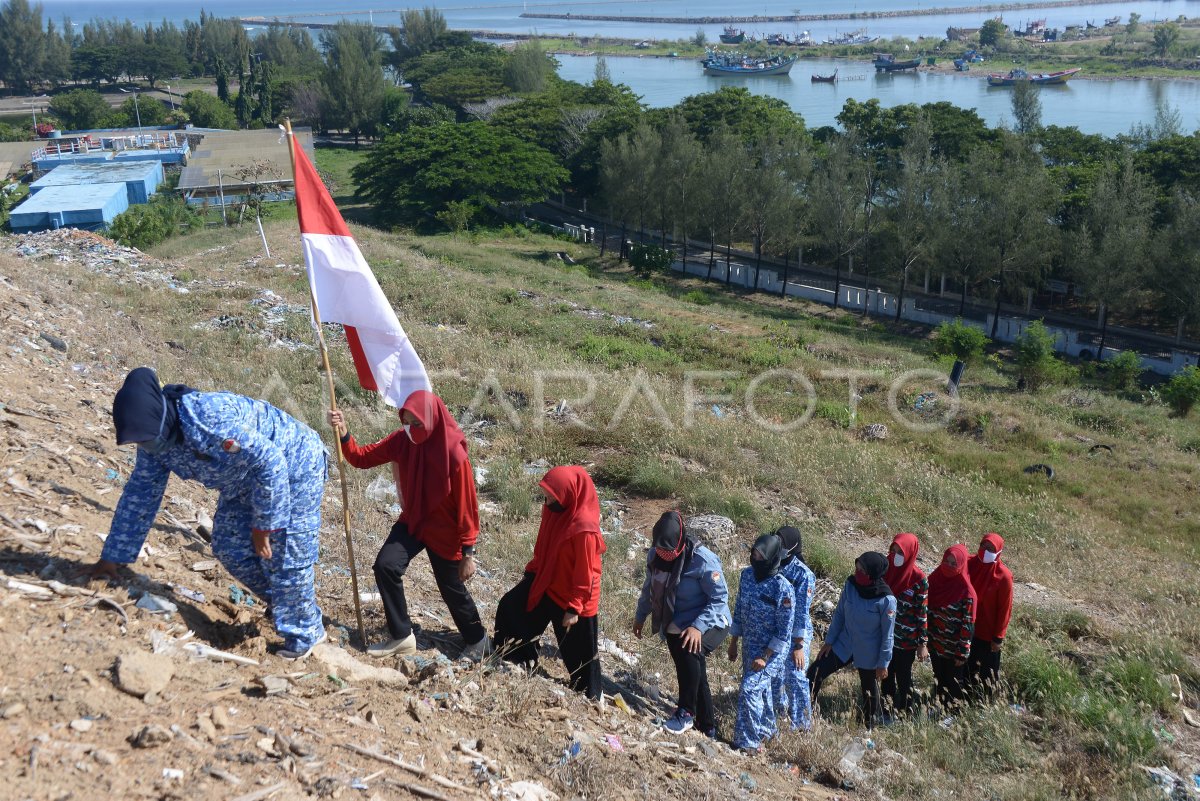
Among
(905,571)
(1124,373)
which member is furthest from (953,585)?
(1124,373)

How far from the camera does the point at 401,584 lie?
4.49 m

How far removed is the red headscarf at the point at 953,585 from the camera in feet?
17.6

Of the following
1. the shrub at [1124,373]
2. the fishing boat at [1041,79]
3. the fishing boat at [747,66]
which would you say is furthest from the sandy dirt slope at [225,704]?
the fishing boat at [747,66]

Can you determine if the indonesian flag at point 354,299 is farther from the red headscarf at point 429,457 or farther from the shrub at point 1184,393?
the shrub at point 1184,393

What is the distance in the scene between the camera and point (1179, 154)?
32.8 m

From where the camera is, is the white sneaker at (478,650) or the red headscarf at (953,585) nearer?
the white sneaker at (478,650)

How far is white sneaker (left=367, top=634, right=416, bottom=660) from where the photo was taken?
14.6 feet

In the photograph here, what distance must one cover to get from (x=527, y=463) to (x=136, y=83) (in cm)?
12028

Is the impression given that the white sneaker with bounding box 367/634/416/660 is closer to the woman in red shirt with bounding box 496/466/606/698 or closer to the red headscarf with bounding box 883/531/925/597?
the woman in red shirt with bounding box 496/466/606/698

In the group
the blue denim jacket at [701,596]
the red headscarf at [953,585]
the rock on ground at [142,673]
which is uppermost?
the rock on ground at [142,673]

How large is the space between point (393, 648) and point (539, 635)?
0.75 meters

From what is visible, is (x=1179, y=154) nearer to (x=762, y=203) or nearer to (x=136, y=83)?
(x=762, y=203)

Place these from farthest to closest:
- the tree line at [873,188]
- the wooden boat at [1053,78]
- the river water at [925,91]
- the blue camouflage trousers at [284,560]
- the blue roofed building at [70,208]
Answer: the wooden boat at [1053,78], the river water at [925,91], the blue roofed building at [70,208], the tree line at [873,188], the blue camouflage trousers at [284,560]

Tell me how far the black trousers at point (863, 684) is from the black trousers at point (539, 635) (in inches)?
55.5
